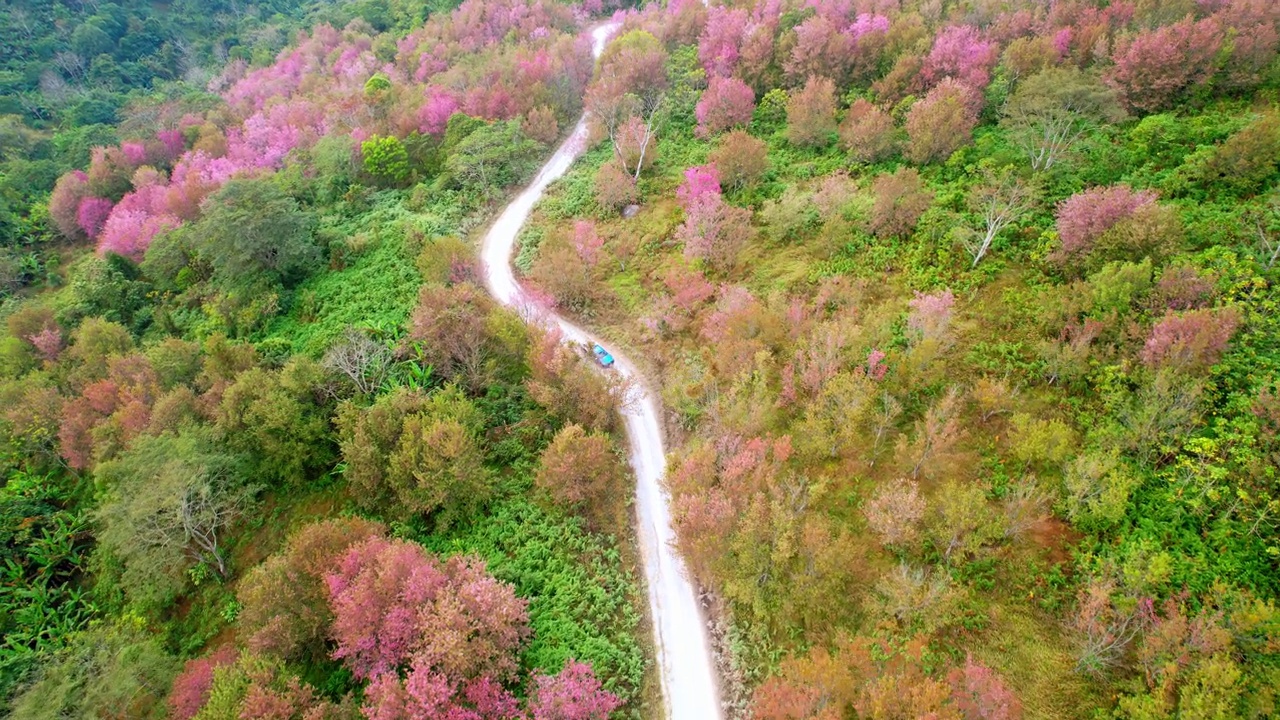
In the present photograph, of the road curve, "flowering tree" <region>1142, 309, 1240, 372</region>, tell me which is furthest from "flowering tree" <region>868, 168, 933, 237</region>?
the road curve

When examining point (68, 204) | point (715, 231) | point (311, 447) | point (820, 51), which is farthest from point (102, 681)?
point (68, 204)

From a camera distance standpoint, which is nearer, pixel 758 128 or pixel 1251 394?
pixel 1251 394

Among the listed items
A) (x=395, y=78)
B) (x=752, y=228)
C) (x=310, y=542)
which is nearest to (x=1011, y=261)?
(x=752, y=228)

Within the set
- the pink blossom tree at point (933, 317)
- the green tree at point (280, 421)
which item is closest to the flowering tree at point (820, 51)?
the pink blossom tree at point (933, 317)

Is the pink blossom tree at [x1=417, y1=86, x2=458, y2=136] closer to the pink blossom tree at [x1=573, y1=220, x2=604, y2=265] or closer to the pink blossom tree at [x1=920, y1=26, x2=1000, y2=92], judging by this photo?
the pink blossom tree at [x1=573, y1=220, x2=604, y2=265]

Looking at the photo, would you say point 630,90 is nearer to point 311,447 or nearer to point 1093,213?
point 1093,213

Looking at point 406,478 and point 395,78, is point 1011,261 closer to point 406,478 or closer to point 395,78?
point 406,478

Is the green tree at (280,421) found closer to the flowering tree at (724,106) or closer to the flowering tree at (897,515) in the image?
the flowering tree at (897,515)
